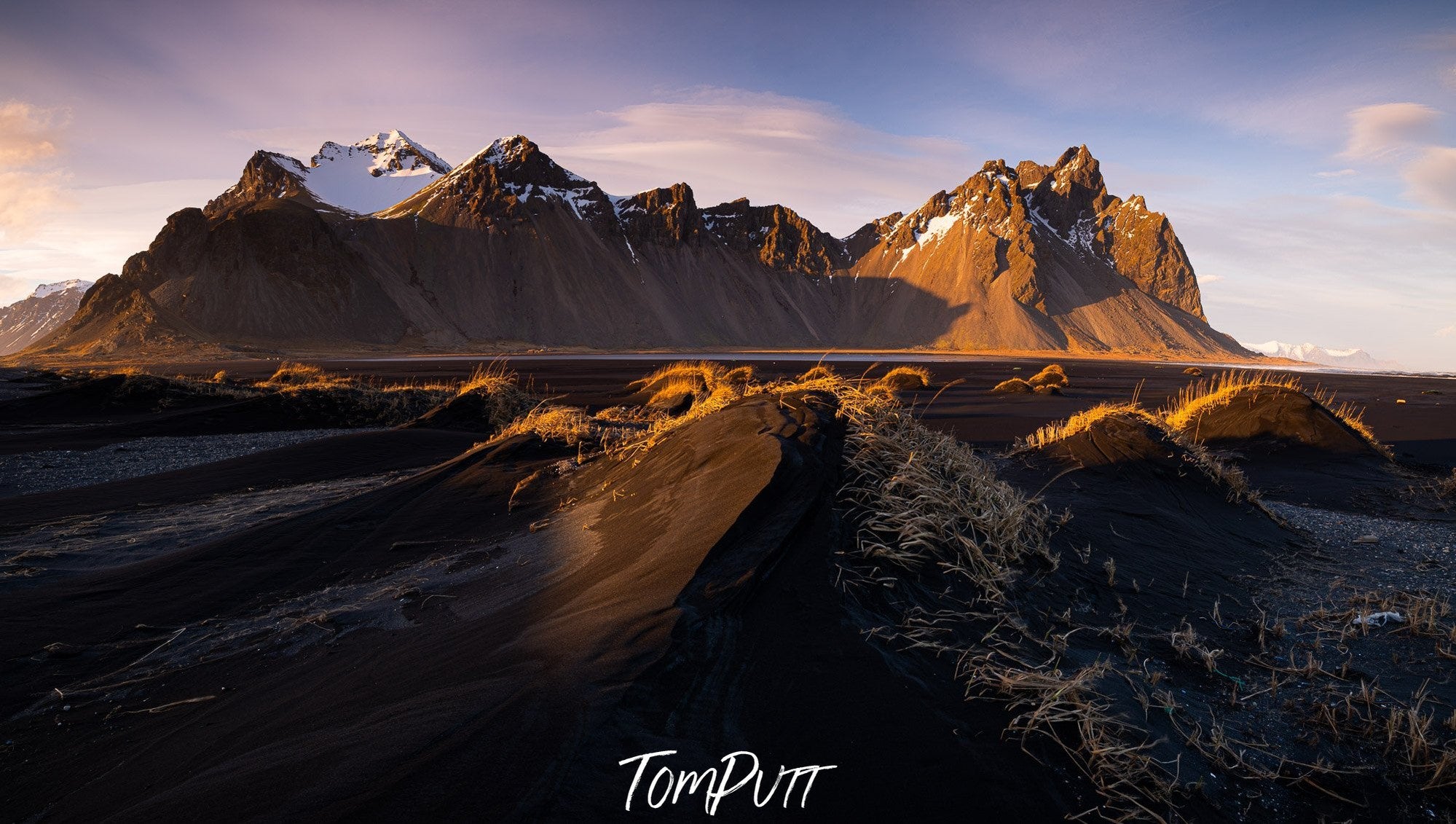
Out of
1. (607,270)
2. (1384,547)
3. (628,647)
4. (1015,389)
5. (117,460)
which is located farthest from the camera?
(607,270)

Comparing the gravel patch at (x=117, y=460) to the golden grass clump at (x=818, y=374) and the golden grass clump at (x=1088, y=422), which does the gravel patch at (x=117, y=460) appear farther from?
the golden grass clump at (x=1088, y=422)

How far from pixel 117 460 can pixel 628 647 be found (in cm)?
1314

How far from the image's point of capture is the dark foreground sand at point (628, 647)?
199cm

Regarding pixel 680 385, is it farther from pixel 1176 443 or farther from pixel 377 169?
pixel 377 169

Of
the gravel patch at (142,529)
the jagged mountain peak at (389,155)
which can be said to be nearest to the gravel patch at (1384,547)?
the gravel patch at (142,529)

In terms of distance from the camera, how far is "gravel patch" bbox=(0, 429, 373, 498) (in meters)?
9.36

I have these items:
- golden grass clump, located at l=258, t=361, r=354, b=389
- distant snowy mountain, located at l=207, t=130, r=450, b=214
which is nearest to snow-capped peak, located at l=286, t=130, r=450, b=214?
distant snowy mountain, located at l=207, t=130, r=450, b=214

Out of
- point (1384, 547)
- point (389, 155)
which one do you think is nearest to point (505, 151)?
point (389, 155)

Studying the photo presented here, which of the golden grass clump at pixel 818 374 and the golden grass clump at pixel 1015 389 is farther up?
the golden grass clump at pixel 818 374

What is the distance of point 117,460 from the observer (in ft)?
36.1

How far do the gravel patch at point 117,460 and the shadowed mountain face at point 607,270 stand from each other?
53.9 meters

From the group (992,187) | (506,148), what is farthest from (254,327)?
(992,187)

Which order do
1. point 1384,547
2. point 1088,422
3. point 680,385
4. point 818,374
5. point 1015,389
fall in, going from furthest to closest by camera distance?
point 1015,389 < point 680,385 < point 1088,422 < point 818,374 < point 1384,547

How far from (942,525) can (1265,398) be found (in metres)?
13.5
